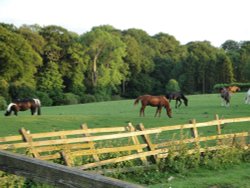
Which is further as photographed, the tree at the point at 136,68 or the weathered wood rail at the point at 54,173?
the tree at the point at 136,68

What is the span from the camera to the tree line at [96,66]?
235ft

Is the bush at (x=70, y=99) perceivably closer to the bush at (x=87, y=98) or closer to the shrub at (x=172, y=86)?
the bush at (x=87, y=98)

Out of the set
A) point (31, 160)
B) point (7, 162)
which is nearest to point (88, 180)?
point (31, 160)

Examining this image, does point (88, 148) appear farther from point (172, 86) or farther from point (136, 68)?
point (136, 68)

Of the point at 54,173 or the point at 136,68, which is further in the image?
the point at 136,68

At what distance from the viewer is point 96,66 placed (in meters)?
89.1

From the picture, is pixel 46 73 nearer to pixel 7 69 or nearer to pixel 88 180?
pixel 7 69

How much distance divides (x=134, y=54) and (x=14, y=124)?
248 feet

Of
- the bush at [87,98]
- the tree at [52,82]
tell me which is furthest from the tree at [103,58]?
the tree at [52,82]

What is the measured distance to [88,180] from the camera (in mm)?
2879

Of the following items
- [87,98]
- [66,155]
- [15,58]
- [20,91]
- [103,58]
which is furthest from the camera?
[103,58]

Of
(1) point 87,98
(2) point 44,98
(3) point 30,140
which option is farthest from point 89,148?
(1) point 87,98

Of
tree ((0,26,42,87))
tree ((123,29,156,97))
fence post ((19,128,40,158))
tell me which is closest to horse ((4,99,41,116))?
fence post ((19,128,40,158))

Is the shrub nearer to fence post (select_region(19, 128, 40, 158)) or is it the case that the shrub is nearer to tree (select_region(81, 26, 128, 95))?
tree (select_region(81, 26, 128, 95))
